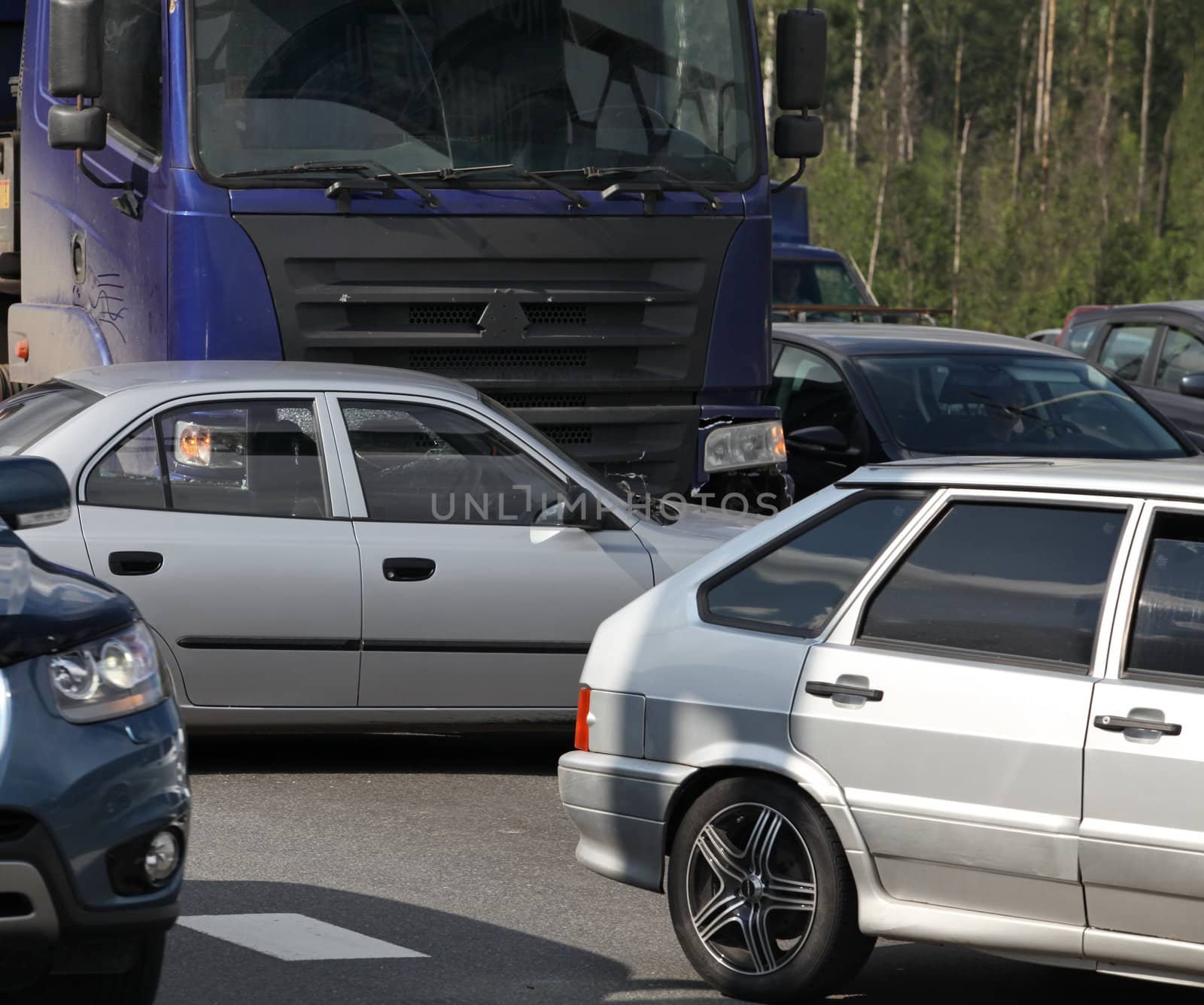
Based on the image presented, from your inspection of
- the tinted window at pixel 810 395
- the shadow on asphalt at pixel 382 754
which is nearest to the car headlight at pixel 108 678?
the shadow on asphalt at pixel 382 754

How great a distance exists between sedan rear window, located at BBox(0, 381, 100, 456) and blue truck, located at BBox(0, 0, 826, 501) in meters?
1.03

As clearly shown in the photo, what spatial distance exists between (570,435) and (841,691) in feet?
16.2

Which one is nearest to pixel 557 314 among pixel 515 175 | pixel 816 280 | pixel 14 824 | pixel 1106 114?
pixel 515 175

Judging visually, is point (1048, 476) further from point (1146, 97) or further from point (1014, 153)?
point (1014, 153)

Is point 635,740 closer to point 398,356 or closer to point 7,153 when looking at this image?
point 398,356

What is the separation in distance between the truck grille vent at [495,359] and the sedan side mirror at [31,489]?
4.61 meters

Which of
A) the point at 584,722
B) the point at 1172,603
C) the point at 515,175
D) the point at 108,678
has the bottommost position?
the point at 584,722

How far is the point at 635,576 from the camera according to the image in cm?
800

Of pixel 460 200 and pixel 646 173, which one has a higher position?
pixel 646 173

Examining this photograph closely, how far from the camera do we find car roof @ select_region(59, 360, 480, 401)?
7957 millimetres

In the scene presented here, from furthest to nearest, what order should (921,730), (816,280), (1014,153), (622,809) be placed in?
1. (1014,153)
2. (816,280)
3. (622,809)
4. (921,730)

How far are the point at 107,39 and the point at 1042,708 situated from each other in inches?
255

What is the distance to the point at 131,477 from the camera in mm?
7770

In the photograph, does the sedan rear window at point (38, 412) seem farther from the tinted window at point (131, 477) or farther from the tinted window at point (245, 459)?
the tinted window at point (245, 459)
